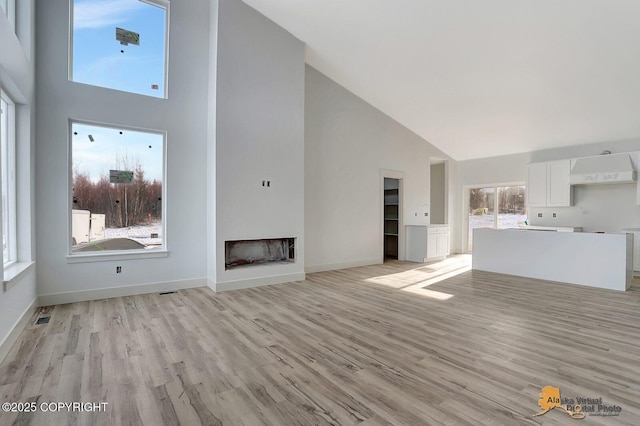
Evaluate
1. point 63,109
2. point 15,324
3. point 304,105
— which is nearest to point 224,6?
point 304,105

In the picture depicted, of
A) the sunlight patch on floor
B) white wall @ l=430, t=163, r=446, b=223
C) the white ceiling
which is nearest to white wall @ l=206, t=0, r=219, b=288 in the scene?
the white ceiling

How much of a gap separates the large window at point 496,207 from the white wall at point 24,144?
26.4ft

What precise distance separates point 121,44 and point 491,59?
5.54 meters

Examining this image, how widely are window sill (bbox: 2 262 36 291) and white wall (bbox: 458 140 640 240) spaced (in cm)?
915

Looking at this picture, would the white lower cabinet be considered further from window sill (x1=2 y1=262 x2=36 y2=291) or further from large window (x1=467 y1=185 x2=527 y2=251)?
window sill (x1=2 y1=262 x2=36 y2=291)

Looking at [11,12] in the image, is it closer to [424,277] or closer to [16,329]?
[16,329]

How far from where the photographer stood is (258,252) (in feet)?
18.2

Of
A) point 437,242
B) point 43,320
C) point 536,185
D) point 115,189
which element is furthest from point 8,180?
point 536,185

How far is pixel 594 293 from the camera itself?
187 inches

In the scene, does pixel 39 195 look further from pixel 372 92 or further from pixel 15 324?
pixel 372 92

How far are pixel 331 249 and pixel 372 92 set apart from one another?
134 inches

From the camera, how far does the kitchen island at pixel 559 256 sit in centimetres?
495

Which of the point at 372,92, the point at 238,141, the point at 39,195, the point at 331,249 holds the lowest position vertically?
the point at 331,249

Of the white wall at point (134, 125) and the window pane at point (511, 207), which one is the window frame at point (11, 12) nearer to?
the white wall at point (134, 125)
